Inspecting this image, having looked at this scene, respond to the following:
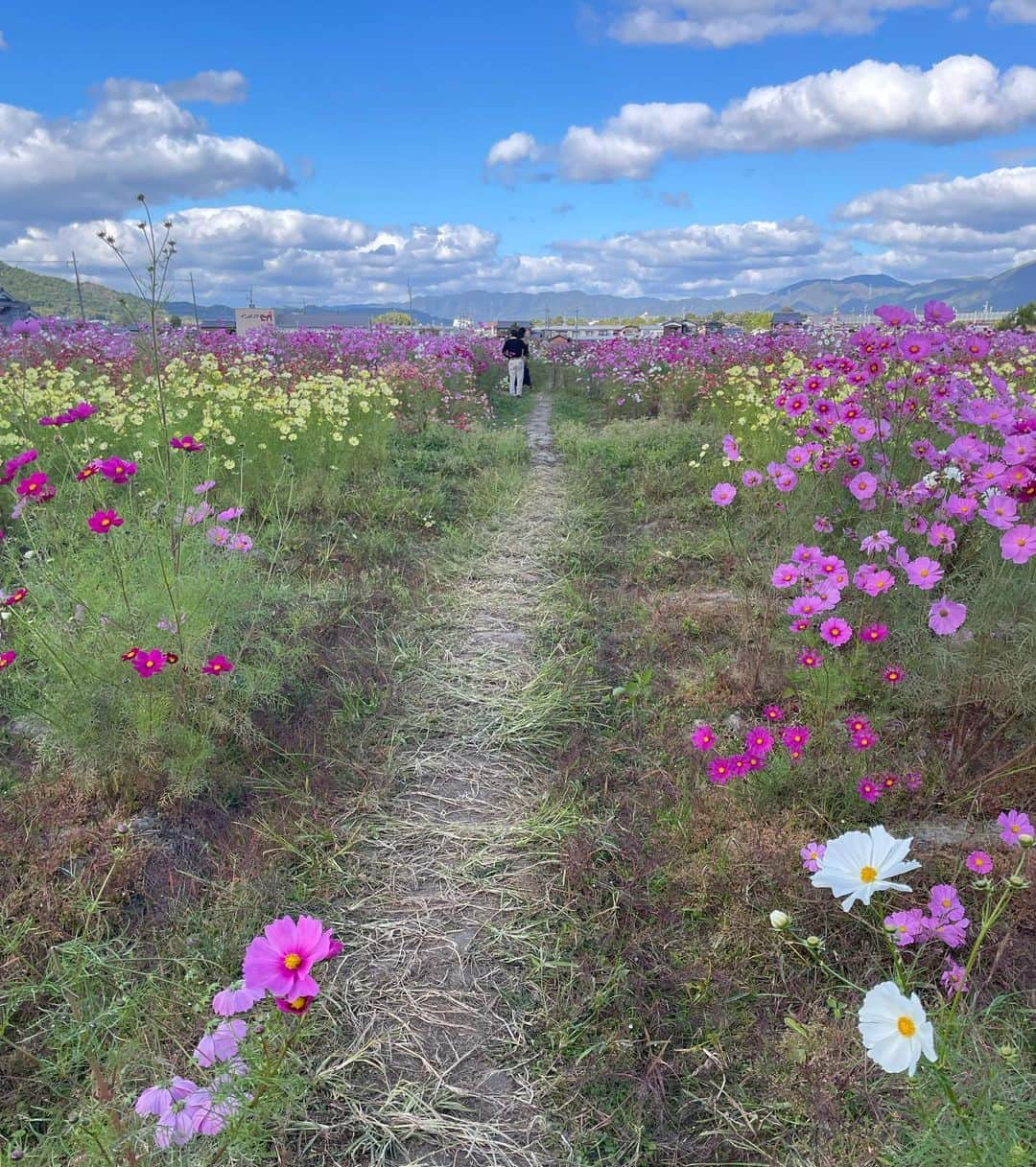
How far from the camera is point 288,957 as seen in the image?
40.4 inches

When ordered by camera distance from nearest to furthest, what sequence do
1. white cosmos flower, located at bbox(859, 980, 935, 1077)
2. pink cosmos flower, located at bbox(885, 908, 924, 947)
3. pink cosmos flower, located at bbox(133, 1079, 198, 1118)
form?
white cosmos flower, located at bbox(859, 980, 935, 1077) < pink cosmos flower, located at bbox(133, 1079, 198, 1118) < pink cosmos flower, located at bbox(885, 908, 924, 947)

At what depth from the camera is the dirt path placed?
1.49 m

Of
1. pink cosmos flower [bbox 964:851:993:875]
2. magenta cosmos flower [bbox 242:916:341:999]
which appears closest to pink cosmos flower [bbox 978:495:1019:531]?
pink cosmos flower [bbox 964:851:993:875]

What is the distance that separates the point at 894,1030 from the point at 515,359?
13.6 m

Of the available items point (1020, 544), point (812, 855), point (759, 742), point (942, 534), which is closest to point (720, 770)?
point (759, 742)

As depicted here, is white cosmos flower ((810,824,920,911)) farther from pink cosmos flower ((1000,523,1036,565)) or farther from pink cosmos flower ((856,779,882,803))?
pink cosmos flower ((1000,523,1036,565))

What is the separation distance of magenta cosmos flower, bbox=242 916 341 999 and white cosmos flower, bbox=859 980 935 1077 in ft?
2.10

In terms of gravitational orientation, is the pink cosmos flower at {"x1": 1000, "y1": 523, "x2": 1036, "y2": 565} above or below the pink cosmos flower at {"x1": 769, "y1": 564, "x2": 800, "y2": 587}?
above

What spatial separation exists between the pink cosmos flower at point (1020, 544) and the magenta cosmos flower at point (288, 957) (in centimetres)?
215

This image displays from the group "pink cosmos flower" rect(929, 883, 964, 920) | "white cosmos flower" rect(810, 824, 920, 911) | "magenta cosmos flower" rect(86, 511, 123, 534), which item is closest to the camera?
"white cosmos flower" rect(810, 824, 920, 911)

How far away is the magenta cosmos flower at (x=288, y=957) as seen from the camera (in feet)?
3.26

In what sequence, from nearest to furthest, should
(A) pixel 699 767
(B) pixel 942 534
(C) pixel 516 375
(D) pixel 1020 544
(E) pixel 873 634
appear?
(D) pixel 1020 544, (E) pixel 873 634, (A) pixel 699 767, (B) pixel 942 534, (C) pixel 516 375

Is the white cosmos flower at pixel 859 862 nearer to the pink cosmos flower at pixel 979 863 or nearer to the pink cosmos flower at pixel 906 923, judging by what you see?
the pink cosmos flower at pixel 906 923

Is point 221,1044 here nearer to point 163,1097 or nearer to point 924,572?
point 163,1097
